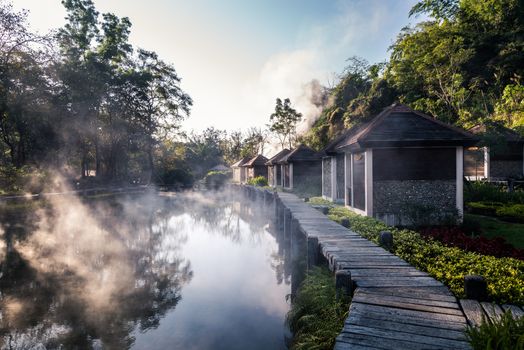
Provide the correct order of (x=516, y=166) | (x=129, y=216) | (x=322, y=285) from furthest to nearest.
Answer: (x=516, y=166)
(x=129, y=216)
(x=322, y=285)

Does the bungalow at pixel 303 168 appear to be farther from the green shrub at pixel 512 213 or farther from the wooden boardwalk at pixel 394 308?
the wooden boardwalk at pixel 394 308

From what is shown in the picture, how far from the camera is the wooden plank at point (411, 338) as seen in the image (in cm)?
331

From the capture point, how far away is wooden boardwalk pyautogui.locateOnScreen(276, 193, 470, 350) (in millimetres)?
3426

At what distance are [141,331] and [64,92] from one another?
111ft

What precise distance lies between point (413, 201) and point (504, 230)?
3.13 m

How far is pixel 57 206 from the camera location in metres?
25.3

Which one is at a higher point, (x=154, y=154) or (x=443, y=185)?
(x=154, y=154)

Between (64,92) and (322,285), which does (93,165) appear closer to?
(64,92)

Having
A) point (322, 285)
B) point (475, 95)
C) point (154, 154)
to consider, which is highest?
point (475, 95)

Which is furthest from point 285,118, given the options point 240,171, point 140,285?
point 140,285

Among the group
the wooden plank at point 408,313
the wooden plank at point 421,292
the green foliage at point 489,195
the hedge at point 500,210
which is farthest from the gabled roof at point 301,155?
the wooden plank at point 408,313

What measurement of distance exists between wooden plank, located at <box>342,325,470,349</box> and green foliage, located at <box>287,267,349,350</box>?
Answer: 1.00 meters

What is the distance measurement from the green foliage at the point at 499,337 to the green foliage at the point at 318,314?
5.94ft

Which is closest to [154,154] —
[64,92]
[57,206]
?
[64,92]
